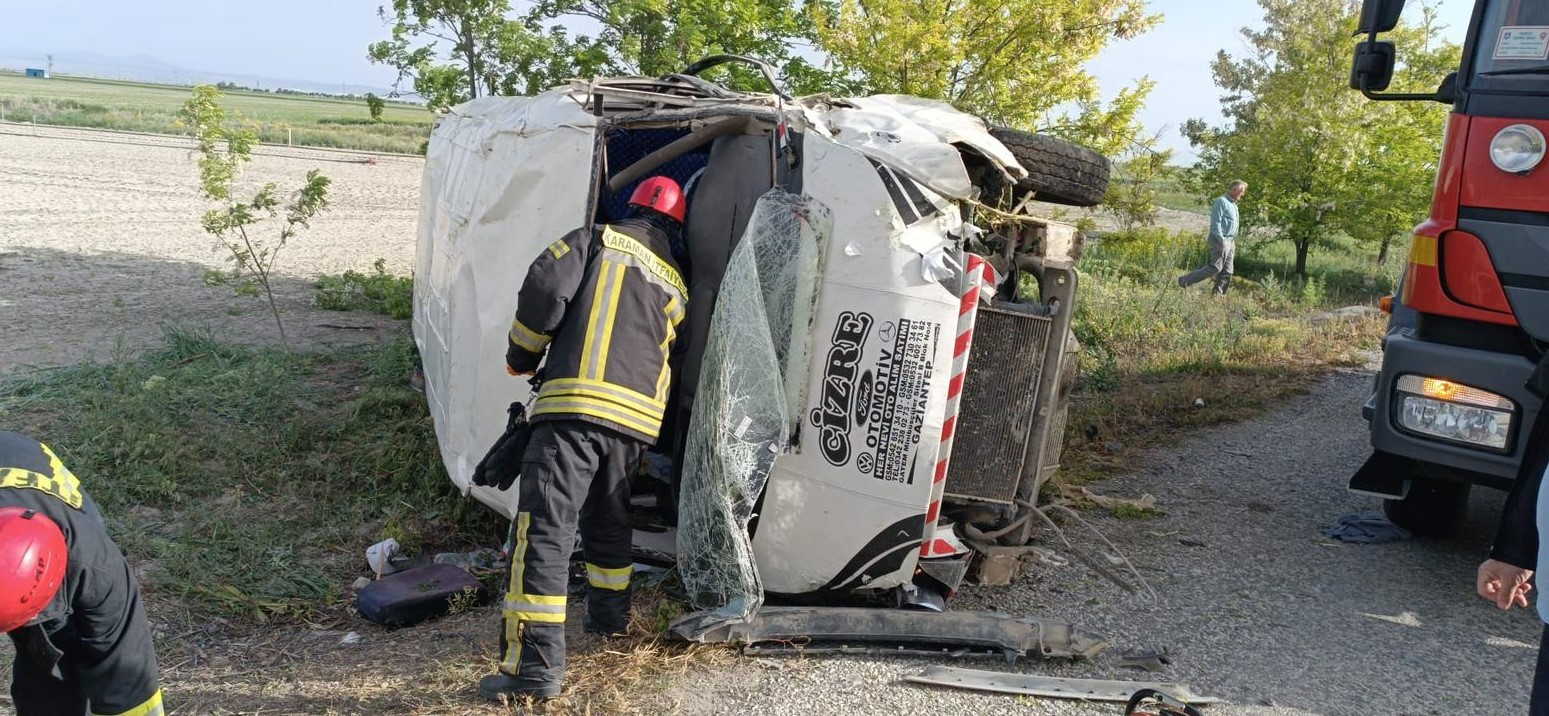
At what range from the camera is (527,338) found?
402 centimetres

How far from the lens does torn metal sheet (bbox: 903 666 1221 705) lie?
3.82 metres

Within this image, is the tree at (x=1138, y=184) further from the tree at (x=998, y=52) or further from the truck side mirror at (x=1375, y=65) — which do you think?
the truck side mirror at (x=1375, y=65)

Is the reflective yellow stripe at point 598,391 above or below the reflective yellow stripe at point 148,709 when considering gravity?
above

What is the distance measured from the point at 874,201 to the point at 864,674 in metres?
1.72

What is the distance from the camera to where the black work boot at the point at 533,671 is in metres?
3.75

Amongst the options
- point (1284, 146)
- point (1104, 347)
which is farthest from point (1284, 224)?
point (1104, 347)

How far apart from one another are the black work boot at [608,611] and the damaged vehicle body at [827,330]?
313 millimetres

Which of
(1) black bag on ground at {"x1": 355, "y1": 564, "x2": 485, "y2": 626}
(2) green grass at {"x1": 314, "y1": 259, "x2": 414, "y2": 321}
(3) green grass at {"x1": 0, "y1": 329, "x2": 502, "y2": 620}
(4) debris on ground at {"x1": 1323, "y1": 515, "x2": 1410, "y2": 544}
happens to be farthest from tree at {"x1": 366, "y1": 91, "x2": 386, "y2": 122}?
(4) debris on ground at {"x1": 1323, "y1": 515, "x2": 1410, "y2": 544}

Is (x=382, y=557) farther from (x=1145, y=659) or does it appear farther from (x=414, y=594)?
(x=1145, y=659)

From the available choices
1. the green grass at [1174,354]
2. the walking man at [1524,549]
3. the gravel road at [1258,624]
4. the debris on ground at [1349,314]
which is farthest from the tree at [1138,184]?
the walking man at [1524,549]

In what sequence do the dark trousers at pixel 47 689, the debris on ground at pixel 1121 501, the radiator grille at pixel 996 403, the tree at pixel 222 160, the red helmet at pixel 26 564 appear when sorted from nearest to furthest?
1. the red helmet at pixel 26 564
2. the dark trousers at pixel 47 689
3. the radiator grille at pixel 996 403
4. the debris on ground at pixel 1121 501
5. the tree at pixel 222 160

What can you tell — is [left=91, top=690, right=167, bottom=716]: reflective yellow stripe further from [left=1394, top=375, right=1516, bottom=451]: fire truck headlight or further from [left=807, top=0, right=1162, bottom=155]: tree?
[left=807, top=0, right=1162, bottom=155]: tree

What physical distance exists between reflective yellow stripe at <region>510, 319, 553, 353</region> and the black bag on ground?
1389mm

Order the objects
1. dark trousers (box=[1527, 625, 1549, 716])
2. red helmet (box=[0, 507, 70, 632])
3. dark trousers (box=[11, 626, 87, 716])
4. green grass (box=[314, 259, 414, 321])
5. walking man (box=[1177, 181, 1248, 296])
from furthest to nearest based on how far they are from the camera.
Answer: walking man (box=[1177, 181, 1248, 296]) < green grass (box=[314, 259, 414, 321]) < dark trousers (box=[11, 626, 87, 716]) < dark trousers (box=[1527, 625, 1549, 716]) < red helmet (box=[0, 507, 70, 632])
